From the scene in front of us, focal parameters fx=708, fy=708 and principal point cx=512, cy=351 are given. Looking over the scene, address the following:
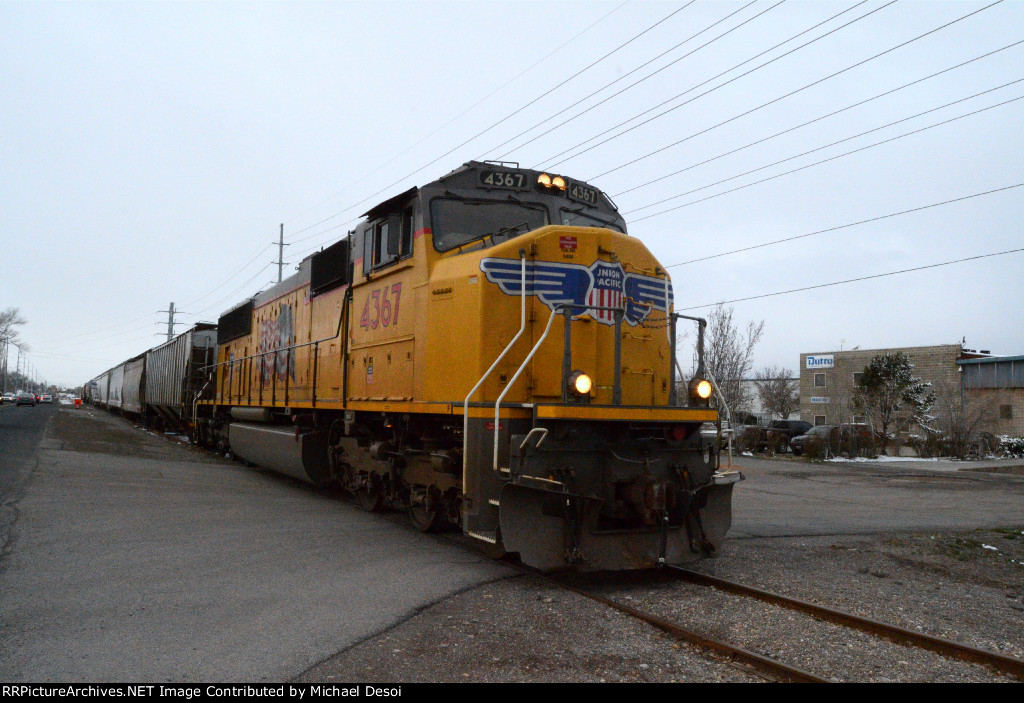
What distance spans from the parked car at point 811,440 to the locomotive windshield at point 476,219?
63.2 ft

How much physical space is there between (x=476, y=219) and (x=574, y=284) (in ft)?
4.62

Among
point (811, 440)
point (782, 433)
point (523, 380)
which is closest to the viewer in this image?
point (523, 380)

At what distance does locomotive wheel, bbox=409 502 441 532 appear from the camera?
24.8ft

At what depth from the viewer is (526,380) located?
641cm

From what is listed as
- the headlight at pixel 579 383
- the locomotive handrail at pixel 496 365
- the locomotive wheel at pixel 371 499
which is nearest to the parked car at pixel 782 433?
the locomotive wheel at pixel 371 499

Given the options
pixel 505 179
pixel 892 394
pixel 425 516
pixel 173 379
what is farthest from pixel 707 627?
pixel 892 394

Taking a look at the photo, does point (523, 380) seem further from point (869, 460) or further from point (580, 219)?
point (869, 460)

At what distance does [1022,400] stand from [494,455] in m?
36.7

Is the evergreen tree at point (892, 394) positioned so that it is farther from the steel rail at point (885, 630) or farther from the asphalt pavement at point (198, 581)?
the asphalt pavement at point (198, 581)

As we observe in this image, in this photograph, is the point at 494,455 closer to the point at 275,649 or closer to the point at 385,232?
the point at 275,649

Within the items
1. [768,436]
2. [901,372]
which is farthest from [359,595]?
[901,372]

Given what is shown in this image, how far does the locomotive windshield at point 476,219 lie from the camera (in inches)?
279

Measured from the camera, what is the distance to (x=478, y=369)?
6262mm

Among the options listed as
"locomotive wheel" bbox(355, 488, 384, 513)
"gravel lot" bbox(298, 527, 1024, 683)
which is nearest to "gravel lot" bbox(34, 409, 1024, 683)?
"gravel lot" bbox(298, 527, 1024, 683)
